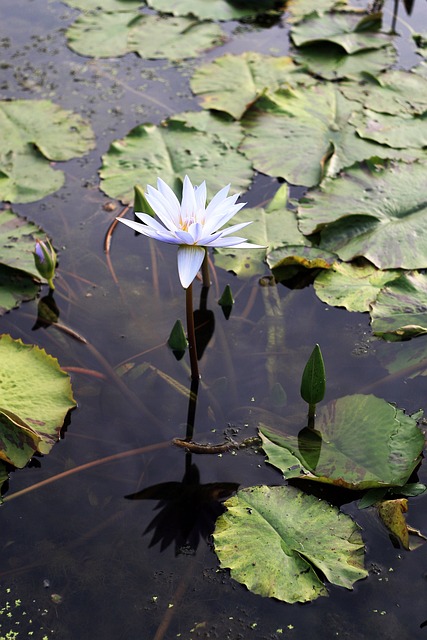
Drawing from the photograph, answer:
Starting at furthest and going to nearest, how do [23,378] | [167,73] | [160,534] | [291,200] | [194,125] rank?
[167,73]
[194,125]
[291,200]
[23,378]
[160,534]

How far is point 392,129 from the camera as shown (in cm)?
445

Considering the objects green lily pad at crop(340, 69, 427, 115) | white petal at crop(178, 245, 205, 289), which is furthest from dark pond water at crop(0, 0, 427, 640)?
green lily pad at crop(340, 69, 427, 115)

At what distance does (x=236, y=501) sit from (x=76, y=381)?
0.99m

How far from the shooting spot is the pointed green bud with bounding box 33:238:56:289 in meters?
3.43

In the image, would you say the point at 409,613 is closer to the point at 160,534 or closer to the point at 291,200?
the point at 160,534

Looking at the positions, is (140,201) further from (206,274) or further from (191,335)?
(191,335)

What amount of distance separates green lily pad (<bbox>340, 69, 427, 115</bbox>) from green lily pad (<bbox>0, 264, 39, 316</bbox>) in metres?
2.56

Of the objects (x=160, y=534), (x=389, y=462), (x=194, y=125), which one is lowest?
(x=160, y=534)

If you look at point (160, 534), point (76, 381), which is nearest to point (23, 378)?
point (76, 381)

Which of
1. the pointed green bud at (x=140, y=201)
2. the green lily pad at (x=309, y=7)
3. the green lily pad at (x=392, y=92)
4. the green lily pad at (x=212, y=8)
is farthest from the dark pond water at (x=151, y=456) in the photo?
A: the green lily pad at (x=309, y=7)

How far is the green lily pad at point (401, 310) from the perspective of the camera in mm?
3289

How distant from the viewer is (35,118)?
4.64m

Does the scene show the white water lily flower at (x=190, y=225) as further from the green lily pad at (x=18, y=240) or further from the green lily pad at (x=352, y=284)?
the green lily pad at (x=18, y=240)

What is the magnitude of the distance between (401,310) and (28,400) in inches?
69.6
